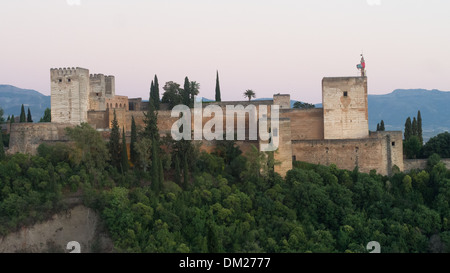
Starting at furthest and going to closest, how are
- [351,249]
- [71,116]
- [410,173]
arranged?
[71,116]
[410,173]
[351,249]

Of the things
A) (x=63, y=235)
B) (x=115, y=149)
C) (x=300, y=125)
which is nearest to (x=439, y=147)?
(x=300, y=125)

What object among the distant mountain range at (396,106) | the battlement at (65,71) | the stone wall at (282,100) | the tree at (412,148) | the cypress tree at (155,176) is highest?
the distant mountain range at (396,106)

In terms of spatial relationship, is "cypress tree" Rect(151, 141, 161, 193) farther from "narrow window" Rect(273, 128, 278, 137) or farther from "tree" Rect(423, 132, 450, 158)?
"tree" Rect(423, 132, 450, 158)

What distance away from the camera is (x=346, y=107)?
31.3 metres

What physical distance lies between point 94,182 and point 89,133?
231cm

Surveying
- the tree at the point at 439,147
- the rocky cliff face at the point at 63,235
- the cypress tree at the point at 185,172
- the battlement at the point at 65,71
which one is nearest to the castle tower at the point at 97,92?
the battlement at the point at 65,71

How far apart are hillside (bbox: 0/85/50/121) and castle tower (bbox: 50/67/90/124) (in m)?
108

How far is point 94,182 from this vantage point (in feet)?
87.5

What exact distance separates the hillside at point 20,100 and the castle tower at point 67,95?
108 metres

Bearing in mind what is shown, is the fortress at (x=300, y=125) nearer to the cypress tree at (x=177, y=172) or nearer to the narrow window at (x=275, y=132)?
the narrow window at (x=275, y=132)

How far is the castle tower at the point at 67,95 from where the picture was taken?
32812 mm

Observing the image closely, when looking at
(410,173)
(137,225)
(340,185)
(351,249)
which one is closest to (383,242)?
(351,249)

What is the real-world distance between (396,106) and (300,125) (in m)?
125
